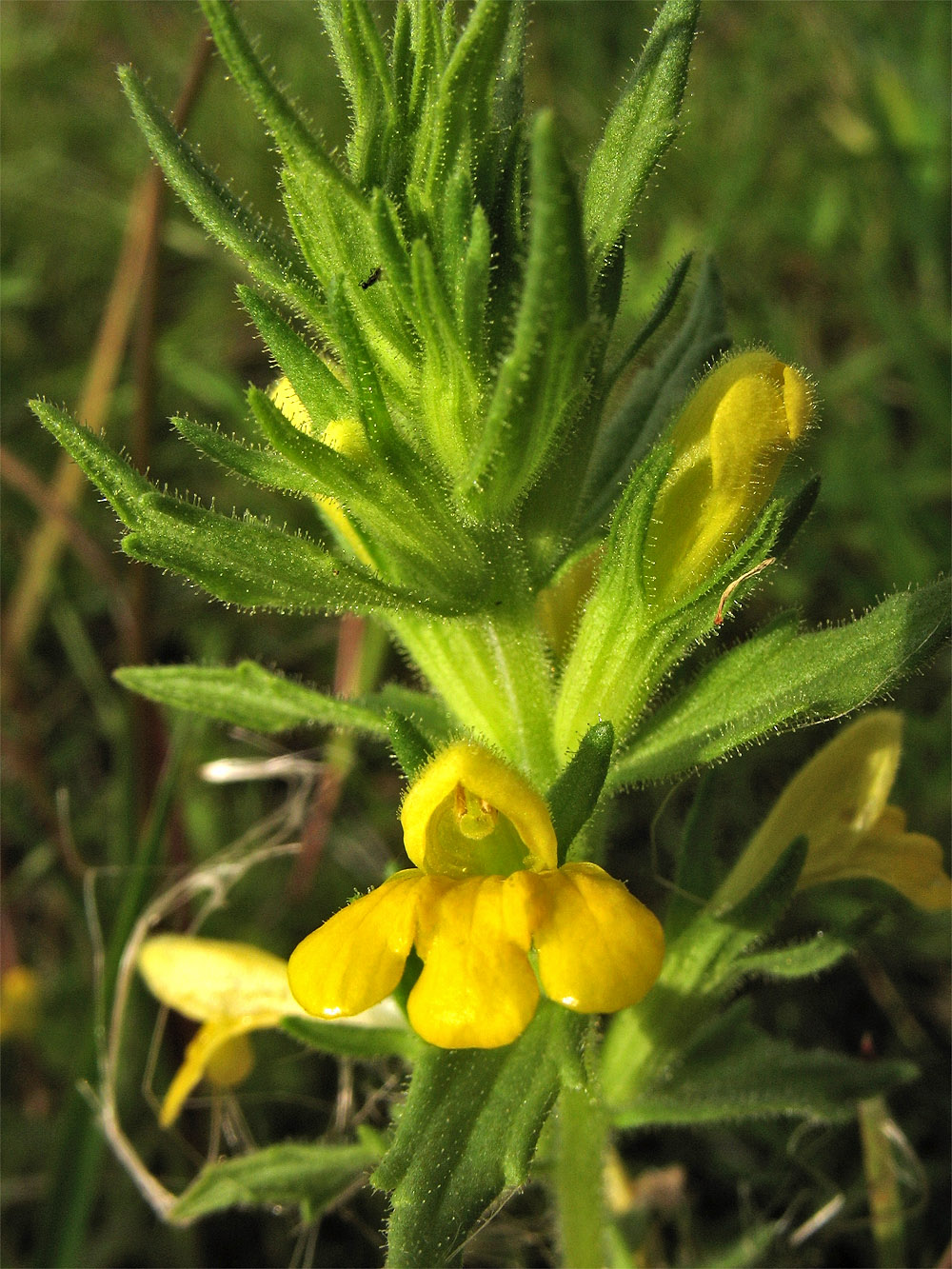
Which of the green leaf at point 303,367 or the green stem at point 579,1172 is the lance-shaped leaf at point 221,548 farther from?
the green stem at point 579,1172

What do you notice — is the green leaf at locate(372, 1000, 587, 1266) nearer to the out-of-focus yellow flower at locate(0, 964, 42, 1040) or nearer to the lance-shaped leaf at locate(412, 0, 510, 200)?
the lance-shaped leaf at locate(412, 0, 510, 200)

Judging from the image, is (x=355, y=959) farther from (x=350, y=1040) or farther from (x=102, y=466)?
(x=102, y=466)

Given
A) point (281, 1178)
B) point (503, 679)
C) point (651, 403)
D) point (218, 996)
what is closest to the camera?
point (503, 679)

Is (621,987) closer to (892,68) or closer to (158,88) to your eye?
(892,68)

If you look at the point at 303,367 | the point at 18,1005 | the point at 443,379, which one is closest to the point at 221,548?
the point at 303,367

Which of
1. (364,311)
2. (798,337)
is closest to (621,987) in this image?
(364,311)

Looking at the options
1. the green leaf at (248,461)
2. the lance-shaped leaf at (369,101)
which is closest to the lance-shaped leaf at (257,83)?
the lance-shaped leaf at (369,101)

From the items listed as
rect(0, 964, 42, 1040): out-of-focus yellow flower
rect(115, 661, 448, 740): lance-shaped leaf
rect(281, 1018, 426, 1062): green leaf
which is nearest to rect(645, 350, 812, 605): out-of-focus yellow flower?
rect(115, 661, 448, 740): lance-shaped leaf
